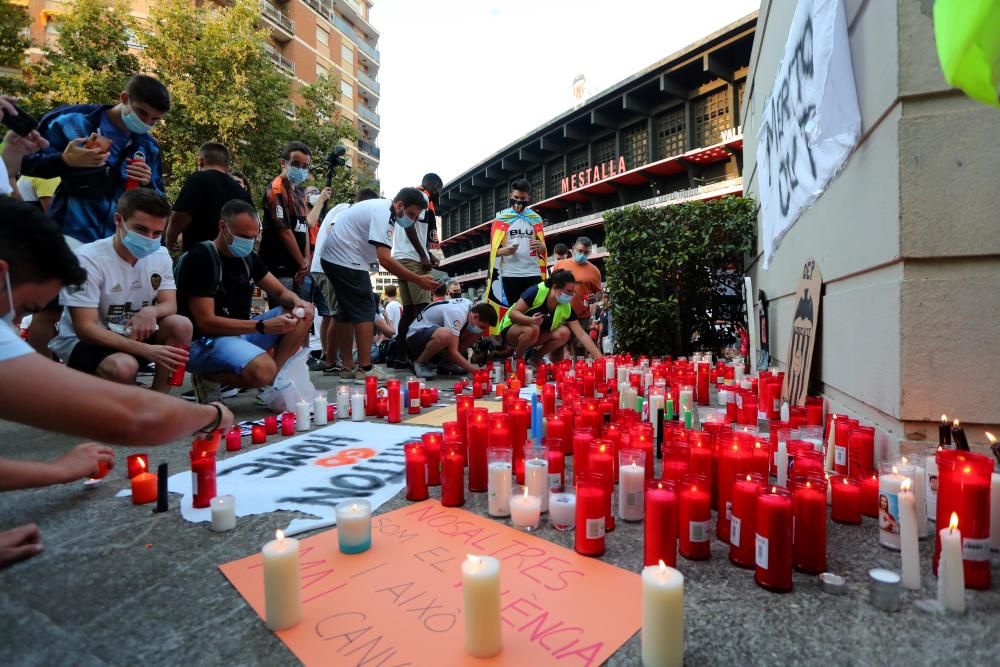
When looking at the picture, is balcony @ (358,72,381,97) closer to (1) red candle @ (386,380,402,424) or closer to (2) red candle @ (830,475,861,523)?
(1) red candle @ (386,380,402,424)

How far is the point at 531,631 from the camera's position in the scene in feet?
4.16

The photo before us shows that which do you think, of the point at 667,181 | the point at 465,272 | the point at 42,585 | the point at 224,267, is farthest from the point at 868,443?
the point at 465,272

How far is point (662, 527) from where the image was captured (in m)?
1.50

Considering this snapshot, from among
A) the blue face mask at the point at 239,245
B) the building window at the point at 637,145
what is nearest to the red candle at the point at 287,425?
→ the blue face mask at the point at 239,245

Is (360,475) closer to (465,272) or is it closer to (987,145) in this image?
(987,145)

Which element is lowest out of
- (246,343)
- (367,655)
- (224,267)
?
(367,655)

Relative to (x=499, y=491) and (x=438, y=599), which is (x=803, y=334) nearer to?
(x=499, y=491)

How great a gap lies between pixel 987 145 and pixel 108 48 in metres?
18.4

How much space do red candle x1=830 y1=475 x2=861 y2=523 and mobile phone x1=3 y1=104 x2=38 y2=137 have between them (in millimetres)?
4661

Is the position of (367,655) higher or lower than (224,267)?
lower

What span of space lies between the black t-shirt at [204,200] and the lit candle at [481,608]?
4.18m

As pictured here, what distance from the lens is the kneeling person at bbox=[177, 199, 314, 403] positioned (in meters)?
3.69

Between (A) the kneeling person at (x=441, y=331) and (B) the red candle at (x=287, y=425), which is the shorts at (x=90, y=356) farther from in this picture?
(A) the kneeling person at (x=441, y=331)

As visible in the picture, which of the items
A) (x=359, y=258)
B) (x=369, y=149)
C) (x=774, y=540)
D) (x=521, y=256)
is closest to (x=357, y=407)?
(x=359, y=258)
